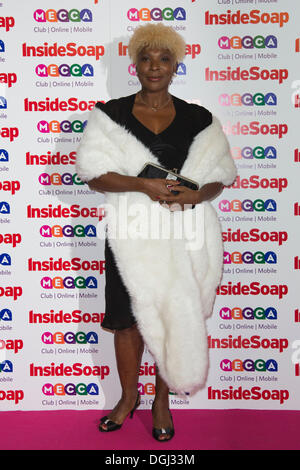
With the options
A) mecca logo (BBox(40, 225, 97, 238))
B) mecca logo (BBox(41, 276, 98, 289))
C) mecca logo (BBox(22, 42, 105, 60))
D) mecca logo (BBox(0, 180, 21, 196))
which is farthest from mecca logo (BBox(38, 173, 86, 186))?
mecca logo (BBox(22, 42, 105, 60))

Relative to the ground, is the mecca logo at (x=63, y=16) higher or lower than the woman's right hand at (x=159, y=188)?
higher

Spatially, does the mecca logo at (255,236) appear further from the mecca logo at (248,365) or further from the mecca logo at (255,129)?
the mecca logo at (248,365)


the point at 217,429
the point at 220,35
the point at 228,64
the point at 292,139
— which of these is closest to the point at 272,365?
the point at 217,429

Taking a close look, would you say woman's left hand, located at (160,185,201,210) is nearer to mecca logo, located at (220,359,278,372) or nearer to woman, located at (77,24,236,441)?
woman, located at (77,24,236,441)

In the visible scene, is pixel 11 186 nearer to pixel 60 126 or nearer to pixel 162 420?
pixel 60 126

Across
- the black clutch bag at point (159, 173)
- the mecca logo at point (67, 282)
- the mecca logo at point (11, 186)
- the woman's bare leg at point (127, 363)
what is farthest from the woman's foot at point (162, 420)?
the mecca logo at point (11, 186)

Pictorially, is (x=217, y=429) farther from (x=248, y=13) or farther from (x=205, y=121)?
(x=248, y=13)

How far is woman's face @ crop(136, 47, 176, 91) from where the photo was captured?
1.82 metres

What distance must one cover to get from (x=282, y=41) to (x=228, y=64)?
29cm

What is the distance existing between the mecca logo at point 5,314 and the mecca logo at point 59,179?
0.71m

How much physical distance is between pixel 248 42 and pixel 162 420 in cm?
190

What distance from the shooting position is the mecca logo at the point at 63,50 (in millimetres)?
2242

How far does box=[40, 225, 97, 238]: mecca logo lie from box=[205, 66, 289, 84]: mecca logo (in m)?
1.00

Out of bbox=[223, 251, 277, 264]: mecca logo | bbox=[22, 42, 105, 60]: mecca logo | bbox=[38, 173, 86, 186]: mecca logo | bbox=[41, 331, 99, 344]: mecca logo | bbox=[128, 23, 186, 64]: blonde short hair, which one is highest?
bbox=[22, 42, 105, 60]: mecca logo
